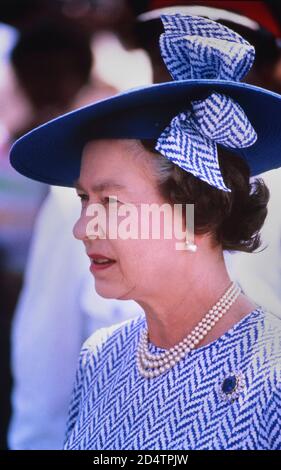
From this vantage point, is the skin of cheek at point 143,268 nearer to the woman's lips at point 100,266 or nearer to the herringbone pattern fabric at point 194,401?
the woman's lips at point 100,266

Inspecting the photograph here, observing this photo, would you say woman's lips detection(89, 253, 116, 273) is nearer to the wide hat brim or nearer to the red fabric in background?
the wide hat brim

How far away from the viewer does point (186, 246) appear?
5.37 ft

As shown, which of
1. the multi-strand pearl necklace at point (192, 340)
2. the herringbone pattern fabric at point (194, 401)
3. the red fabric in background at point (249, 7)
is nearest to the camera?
the herringbone pattern fabric at point (194, 401)

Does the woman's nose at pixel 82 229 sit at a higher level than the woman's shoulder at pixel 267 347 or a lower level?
higher

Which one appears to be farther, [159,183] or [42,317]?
[42,317]

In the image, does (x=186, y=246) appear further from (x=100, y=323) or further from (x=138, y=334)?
(x=100, y=323)

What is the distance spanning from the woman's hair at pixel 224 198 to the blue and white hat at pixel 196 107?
0.18 feet

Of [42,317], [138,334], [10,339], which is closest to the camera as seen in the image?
[138,334]

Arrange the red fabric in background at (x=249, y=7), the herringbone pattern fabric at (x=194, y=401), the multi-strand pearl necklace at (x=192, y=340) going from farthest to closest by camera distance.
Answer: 1. the red fabric in background at (x=249, y=7)
2. the multi-strand pearl necklace at (x=192, y=340)
3. the herringbone pattern fabric at (x=194, y=401)

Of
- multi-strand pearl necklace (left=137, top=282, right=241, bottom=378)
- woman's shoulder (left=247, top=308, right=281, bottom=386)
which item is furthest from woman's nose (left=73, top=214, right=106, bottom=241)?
woman's shoulder (left=247, top=308, right=281, bottom=386)

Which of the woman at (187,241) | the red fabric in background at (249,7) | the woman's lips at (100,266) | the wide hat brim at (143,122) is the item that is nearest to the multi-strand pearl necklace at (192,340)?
the woman at (187,241)

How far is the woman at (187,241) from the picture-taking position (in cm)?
148
